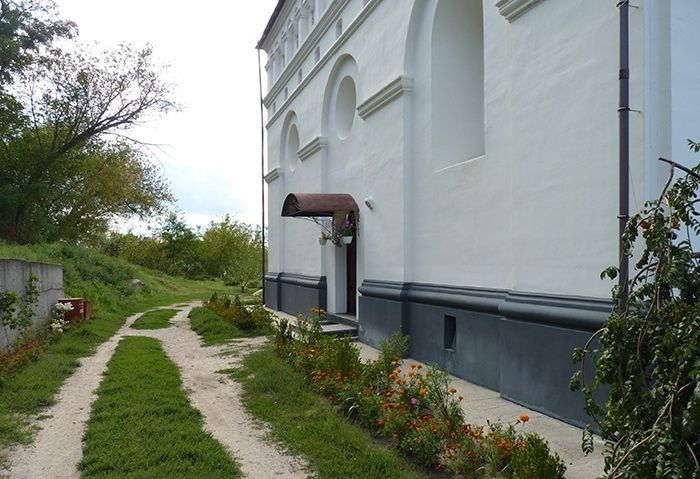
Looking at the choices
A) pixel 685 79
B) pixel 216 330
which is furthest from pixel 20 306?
pixel 685 79

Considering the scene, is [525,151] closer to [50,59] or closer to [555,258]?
[555,258]

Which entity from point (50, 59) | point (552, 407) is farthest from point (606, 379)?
point (50, 59)

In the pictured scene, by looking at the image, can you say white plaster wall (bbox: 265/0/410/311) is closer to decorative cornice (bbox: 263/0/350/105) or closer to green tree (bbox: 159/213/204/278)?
decorative cornice (bbox: 263/0/350/105)

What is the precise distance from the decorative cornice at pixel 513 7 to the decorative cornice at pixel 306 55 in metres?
3.97

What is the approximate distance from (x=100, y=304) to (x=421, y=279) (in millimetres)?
12305

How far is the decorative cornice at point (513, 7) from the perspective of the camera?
5.78 meters

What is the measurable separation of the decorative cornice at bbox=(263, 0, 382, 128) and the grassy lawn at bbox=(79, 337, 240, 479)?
7252 mm

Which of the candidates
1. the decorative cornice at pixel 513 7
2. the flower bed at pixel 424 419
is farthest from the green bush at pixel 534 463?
the decorative cornice at pixel 513 7

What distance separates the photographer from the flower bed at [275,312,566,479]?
147 inches

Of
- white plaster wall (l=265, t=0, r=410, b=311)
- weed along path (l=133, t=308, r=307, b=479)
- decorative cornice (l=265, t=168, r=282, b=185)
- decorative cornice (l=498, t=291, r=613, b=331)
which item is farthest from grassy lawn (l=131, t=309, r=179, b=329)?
decorative cornice (l=498, t=291, r=613, b=331)

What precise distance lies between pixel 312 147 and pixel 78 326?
269 inches

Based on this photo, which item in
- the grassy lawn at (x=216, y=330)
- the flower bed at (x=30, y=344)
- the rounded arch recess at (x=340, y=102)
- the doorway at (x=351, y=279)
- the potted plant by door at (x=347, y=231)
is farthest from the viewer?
the doorway at (x=351, y=279)

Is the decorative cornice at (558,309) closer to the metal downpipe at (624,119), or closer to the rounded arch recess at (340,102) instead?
the metal downpipe at (624,119)

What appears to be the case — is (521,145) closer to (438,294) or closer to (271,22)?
(438,294)
